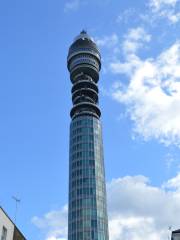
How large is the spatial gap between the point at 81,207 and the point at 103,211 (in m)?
8.63

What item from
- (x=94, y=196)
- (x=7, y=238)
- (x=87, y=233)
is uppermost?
(x=94, y=196)

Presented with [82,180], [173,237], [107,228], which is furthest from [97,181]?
[173,237]

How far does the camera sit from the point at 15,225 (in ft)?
227

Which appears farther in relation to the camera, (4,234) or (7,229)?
(7,229)

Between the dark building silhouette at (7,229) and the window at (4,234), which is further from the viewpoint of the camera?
the window at (4,234)

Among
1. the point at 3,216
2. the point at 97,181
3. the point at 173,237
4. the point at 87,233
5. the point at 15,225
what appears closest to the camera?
the point at 3,216

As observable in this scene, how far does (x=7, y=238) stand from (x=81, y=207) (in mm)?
128823

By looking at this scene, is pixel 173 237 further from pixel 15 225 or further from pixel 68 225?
pixel 68 225

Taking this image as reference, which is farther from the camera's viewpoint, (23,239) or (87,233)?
(87,233)

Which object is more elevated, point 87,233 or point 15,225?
point 87,233

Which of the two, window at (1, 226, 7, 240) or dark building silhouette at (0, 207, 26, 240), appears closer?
dark building silhouette at (0, 207, 26, 240)

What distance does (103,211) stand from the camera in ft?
639

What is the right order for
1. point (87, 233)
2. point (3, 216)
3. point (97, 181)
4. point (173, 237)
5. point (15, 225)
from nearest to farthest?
point (3, 216), point (15, 225), point (173, 237), point (87, 233), point (97, 181)

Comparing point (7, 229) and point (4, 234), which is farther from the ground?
point (7, 229)
